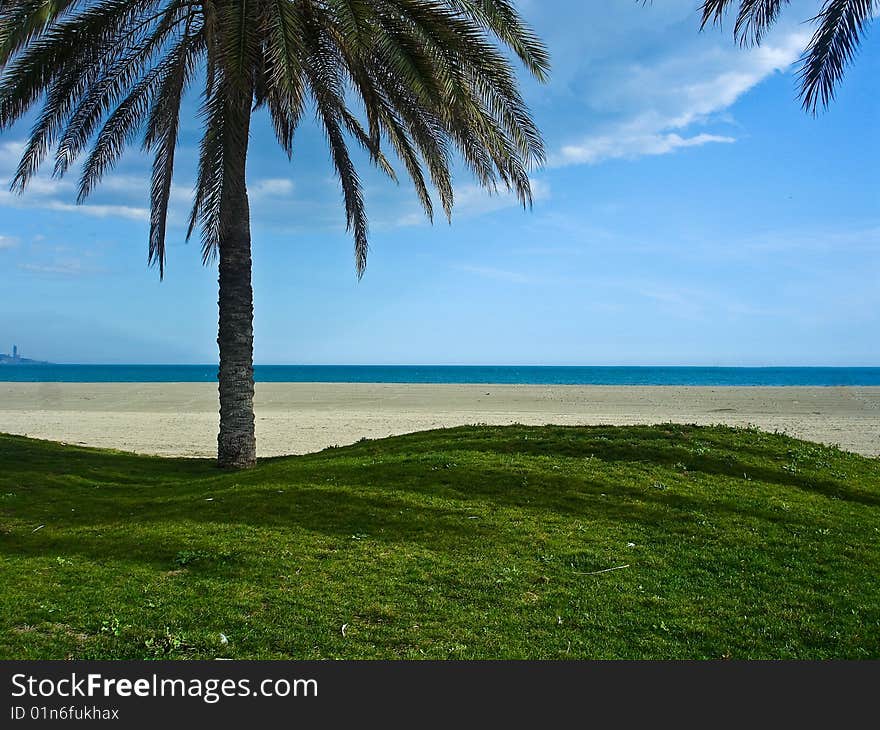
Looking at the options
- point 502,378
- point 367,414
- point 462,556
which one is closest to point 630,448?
point 462,556

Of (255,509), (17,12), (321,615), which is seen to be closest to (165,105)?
(17,12)

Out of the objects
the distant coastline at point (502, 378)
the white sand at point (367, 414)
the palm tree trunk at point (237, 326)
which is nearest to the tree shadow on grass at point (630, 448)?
the palm tree trunk at point (237, 326)

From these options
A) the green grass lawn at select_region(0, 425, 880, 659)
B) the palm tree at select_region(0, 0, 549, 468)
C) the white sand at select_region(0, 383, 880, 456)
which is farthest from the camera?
the white sand at select_region(0, 383, 880, 456)

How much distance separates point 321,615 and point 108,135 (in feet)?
42.1

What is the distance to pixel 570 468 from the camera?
11.3 m

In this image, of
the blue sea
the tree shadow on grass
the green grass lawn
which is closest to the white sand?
the tree shadow on grass

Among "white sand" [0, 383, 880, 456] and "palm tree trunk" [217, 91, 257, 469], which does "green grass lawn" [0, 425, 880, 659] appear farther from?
"white sand" [0, 383, 880, 456]

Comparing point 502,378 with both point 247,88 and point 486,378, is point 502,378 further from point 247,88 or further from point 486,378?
point 247,88

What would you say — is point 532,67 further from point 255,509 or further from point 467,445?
point 255,509

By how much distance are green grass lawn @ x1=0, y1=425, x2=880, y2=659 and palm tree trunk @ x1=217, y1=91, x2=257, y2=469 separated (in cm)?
139

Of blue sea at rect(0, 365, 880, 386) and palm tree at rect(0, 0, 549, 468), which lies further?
blue sea at rect(0, 365, 880, 386)

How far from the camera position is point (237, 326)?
13852 millimetres

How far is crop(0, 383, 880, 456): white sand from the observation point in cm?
2312

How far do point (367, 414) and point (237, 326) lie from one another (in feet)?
66.9
